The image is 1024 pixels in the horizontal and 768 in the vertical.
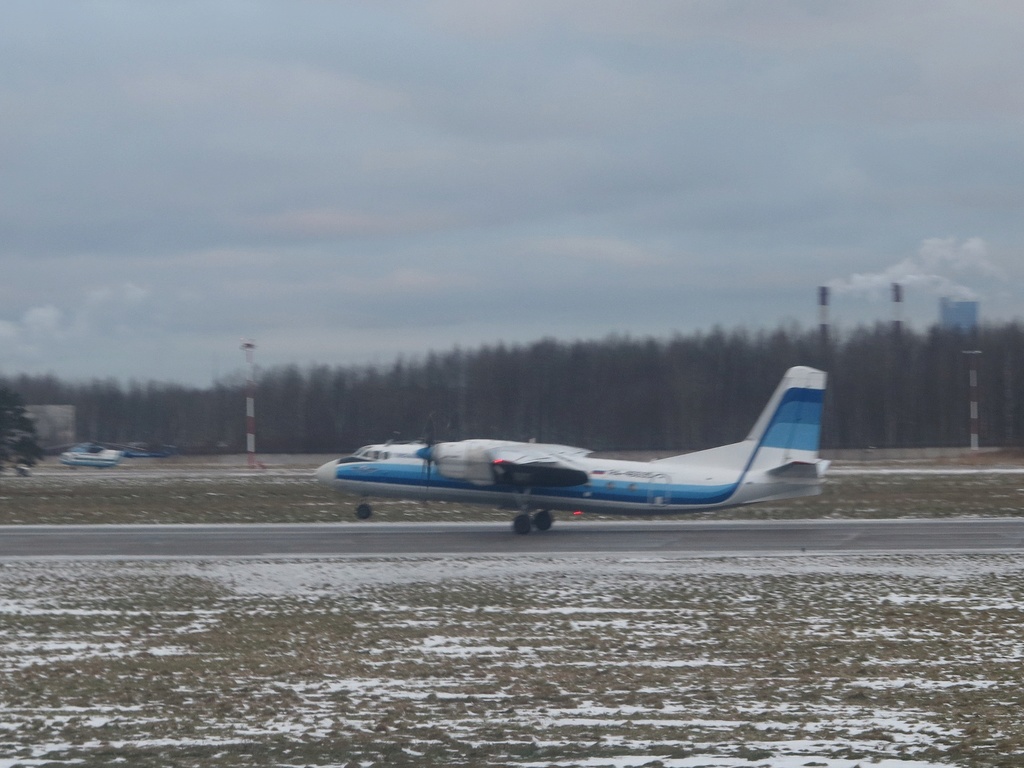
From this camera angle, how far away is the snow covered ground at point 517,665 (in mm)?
9422

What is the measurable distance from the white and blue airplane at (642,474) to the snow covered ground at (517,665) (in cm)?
664

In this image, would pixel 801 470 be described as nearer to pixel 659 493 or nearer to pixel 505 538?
pixel 659 493


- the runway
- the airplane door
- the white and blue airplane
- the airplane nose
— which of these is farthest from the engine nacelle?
the airplane door

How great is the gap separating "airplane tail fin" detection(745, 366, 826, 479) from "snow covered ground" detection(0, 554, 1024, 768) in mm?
6717

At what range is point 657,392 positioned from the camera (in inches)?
3824

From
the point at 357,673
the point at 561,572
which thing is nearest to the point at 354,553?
the point at 561,572

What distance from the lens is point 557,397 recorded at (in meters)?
97.3

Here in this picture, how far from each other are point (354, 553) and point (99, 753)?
17.0 metres

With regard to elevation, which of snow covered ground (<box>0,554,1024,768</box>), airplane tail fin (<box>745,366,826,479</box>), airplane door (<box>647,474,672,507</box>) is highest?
airplane tail fin (<box>745,366,826,479</box>)

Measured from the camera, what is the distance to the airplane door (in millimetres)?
30281

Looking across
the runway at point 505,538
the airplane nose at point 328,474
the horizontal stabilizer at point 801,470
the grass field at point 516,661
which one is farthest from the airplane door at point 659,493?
the airplane nose at point 328,474

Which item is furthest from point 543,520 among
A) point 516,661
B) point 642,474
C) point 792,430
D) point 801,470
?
point 516,661

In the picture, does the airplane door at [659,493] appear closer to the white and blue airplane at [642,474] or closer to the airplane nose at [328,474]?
the white and blue airplane at [642,474]

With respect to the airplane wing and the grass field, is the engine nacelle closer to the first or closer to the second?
the airplane wing
